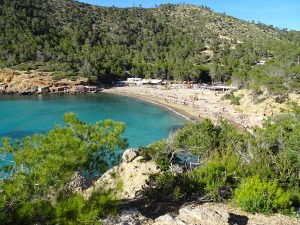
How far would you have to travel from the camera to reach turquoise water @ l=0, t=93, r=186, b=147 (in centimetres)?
4881

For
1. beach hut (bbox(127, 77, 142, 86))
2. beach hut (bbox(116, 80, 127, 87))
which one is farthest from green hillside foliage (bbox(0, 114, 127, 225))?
beach hut (bbox(127, 77, 142, 86))

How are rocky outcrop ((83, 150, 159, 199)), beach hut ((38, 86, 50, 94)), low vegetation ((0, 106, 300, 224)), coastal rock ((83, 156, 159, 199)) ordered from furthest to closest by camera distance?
beach hut ((38, 86, 50, 94)) → rocky outcrop ((83, 150, 159, 199)) → coastal rock ((83, 156, 159, 199)) → low vegetation ((0, 106, 300, 224))

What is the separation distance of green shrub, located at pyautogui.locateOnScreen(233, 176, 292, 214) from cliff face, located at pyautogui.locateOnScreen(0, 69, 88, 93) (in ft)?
Result: 246

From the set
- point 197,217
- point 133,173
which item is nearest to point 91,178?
point 197,217

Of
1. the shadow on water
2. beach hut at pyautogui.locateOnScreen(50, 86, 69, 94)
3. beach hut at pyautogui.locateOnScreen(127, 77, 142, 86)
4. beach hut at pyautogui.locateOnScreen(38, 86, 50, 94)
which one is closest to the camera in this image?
the shadow on water

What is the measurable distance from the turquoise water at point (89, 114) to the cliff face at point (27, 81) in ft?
15.4

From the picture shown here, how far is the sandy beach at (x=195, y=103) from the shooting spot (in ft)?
174

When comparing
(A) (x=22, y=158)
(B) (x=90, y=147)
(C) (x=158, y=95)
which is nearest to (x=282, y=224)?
(B) (x=90, y=147)

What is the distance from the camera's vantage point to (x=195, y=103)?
66.7 m

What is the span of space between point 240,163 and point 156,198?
453 centimetres

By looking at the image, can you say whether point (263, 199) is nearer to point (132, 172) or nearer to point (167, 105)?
point (132, 172)

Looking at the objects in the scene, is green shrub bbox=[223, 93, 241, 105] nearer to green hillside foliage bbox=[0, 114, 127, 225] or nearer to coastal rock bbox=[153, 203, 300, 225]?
coastal rock bbox=[153, 203, 300, 225]

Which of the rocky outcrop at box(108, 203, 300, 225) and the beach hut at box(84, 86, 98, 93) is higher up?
the rocky outcrop at box(108, 203, 300, 225)

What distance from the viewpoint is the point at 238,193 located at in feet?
39.4
